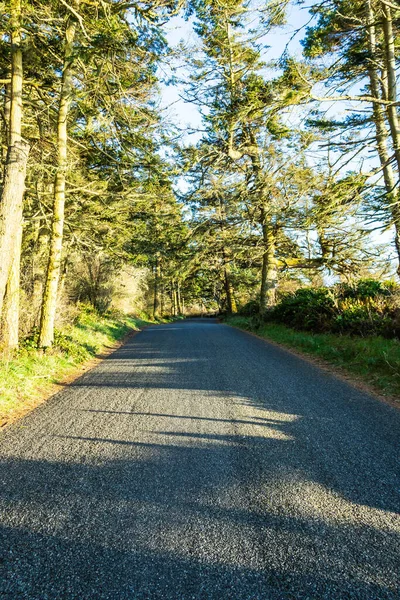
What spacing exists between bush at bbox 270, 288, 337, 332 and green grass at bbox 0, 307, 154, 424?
6942 mm

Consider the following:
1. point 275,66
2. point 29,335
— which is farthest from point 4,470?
point 275,66

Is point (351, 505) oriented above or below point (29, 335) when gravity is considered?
below

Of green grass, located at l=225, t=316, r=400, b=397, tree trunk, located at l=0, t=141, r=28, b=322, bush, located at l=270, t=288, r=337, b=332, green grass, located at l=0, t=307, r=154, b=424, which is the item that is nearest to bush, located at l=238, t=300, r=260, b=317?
bush, located at l=270, t=288, r=337, b=332

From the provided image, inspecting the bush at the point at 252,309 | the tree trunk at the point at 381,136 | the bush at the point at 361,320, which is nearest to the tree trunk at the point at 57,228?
the tree trunk at the point at 381,136

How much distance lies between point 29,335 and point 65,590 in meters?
7.55

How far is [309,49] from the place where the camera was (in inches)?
309

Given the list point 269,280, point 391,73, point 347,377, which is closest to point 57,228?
point 347,377

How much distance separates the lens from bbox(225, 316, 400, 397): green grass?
555 cm

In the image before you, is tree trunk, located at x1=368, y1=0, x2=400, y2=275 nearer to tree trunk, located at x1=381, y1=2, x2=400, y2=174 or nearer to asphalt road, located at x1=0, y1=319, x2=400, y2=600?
tree trunk, located at x1=381, y1=2, x2=400, y2=174

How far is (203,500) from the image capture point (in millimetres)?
2359

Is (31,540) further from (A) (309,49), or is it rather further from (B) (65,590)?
(A) (309,49)

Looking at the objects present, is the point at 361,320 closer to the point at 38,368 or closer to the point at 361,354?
the point at 361,354

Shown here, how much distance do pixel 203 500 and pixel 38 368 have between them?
16.3 ft

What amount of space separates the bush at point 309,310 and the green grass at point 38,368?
6.94 m
